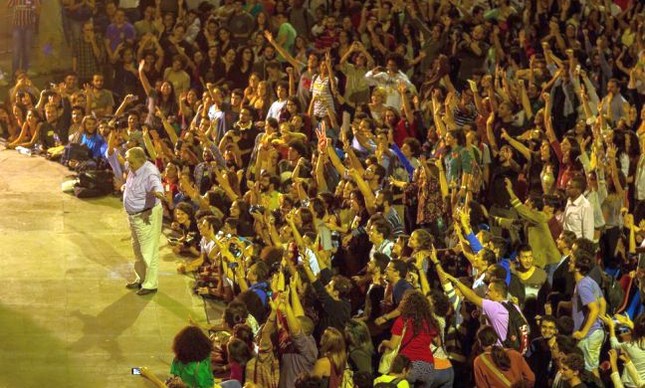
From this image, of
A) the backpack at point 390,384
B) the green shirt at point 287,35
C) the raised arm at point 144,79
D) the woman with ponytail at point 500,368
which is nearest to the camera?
the backpack at point 390,384

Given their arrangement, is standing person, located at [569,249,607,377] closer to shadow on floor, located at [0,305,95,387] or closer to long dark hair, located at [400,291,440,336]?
long dark hair, located at [400,291,440,336]

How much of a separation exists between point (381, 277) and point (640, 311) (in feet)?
7.88

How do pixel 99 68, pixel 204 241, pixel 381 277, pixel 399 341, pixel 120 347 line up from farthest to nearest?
pixel 99 68 < pixel 204 241 < pixel 120 347 < pixel 381 277 < pixel 399 341

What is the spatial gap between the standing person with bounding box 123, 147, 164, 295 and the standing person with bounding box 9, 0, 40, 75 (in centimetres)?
711

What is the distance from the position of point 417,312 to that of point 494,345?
0.65 meters

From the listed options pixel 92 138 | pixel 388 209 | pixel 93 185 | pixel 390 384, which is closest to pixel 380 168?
pixel 388 209

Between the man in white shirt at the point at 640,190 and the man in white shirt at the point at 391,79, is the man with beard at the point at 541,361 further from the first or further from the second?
the man in white shirt at the point at 391,79

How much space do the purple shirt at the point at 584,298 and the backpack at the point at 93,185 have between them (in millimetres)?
7483

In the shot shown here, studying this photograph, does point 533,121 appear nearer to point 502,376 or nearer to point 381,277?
point 381,277

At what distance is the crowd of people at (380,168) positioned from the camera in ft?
34.7

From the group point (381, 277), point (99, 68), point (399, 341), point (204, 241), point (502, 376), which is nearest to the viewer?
point (502, 376)

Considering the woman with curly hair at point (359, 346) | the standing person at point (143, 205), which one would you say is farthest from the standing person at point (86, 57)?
the woman with curly hair at point (359, 346)

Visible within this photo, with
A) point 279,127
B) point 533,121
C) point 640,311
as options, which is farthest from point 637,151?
point 279,127

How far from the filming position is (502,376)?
32.4 feet
